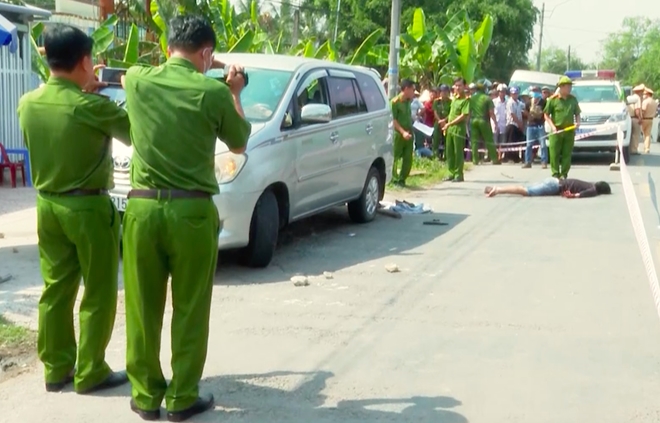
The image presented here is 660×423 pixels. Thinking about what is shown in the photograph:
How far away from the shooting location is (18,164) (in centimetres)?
1473

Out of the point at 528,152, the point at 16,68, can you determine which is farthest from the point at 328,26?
the point at 16,68

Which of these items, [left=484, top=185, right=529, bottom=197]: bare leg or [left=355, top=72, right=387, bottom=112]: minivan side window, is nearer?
[left=355, top=72, right=387, bottom=112]: minivan side window

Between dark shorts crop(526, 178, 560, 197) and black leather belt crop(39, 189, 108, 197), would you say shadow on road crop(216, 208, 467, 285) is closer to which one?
dark shorts crop(526, 178, 560, 197)

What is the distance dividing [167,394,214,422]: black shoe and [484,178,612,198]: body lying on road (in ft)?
34.1

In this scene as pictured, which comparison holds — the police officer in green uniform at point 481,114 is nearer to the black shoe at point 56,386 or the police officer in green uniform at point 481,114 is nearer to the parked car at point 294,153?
the parked car at point 294,153

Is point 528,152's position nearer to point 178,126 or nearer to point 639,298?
point 639,298

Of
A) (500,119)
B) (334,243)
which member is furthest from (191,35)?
(500,119)

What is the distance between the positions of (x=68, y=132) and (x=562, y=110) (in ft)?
40.7

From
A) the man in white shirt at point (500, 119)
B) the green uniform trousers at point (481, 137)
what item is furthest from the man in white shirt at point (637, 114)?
the green uniform trousers at point (481, 137)

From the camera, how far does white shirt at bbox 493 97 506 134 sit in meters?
23.2

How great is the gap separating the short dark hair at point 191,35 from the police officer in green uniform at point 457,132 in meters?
12.3

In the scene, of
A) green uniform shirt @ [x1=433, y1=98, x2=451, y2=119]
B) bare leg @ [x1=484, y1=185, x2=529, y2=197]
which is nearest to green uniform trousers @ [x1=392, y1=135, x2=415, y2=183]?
bare leg @ [x1=484, y1=185, x2=529, y2=197]

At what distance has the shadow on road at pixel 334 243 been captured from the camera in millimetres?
8961

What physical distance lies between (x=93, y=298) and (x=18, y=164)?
10141 millimetres
